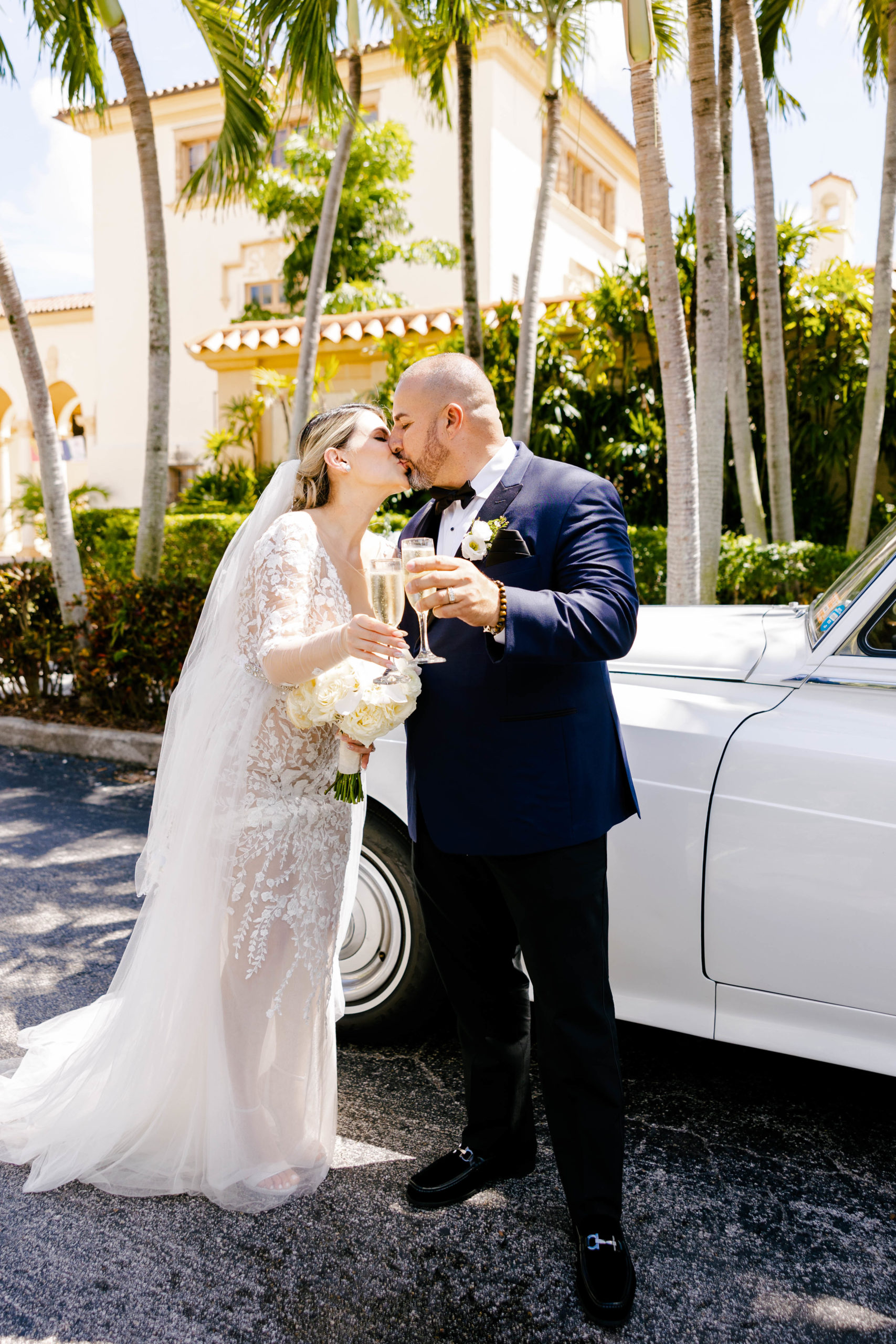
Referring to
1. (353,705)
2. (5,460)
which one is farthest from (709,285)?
(5,460)

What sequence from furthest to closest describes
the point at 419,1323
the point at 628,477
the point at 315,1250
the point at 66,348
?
the point at 66,348 → the point at 628,477 → the point at 315,1250 → the point at 419,1323

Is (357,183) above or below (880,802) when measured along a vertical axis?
above

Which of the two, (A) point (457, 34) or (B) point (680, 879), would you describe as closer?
(B) point (680, 879)

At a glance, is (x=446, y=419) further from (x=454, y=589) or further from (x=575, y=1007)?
(x=575, y=1007)

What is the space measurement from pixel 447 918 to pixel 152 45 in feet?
24.8

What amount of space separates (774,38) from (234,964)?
9.84 metres

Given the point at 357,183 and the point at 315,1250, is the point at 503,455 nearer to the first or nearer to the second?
the point at 315,1250

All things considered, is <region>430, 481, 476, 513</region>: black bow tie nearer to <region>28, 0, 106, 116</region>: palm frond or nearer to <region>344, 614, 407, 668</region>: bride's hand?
<region>344, 614, 407, 668</region>: bride's hand

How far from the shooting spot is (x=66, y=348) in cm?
2873

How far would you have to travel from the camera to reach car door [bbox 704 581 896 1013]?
2271mm

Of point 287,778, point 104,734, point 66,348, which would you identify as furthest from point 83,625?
point 66,348

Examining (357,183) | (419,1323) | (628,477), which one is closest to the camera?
(419,1323)

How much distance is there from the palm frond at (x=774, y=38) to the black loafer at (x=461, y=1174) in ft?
31.1

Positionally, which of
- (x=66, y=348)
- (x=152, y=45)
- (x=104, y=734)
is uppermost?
(x=66, y=348)
